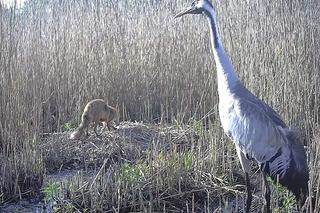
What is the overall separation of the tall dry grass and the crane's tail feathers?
24 centimetres

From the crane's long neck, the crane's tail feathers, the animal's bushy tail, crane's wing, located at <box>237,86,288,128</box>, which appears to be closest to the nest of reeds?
the animal's bushy tail

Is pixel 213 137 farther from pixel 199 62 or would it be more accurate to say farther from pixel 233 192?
pixel 199 62

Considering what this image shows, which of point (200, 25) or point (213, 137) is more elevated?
point (200, 25)

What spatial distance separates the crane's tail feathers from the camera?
10.9 feet

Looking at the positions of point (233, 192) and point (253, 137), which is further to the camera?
point (233, 192)

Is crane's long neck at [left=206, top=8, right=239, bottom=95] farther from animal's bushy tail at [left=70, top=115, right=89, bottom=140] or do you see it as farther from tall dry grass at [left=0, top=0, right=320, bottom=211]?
animal's bushy tail at [left=70, top=115, right=89, bottom=140]

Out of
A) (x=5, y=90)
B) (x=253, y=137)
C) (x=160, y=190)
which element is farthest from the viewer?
(x=5, y=90)

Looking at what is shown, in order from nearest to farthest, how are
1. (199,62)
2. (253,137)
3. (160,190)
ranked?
(253,137), (160,190), (199,62)

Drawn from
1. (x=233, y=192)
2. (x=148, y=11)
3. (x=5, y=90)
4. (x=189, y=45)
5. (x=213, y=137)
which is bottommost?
(x=233, y=192)

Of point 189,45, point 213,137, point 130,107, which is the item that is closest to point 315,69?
point 213,137

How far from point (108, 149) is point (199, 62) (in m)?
1.70

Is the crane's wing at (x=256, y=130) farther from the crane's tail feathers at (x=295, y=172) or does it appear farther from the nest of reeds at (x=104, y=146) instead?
the nest of reeds at (x=104, y=146)

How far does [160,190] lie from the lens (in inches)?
147

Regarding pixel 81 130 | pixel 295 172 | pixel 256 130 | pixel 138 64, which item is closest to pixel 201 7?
pixel 256 130
